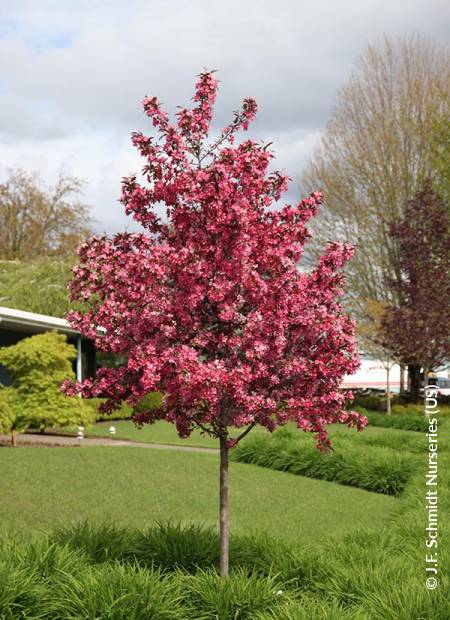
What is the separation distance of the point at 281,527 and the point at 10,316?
49.7 ft

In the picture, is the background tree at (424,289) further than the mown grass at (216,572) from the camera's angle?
Yes

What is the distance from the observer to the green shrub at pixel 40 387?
20.5 meters

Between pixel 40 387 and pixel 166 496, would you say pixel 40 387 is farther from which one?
pixel 166 496

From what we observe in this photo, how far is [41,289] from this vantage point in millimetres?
32594

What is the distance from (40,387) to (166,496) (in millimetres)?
8857

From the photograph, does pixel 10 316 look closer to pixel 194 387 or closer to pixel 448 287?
pixel 448 287

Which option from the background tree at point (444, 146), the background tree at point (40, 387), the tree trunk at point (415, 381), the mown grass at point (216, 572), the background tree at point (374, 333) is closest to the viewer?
the mown grass at point (216, 572)

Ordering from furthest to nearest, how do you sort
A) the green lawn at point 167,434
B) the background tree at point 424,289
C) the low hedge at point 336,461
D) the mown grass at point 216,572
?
the background tree at point 424,289
the green lawn at point 167,434
the low hedge at point 336,461
the mown grass at point 216,572

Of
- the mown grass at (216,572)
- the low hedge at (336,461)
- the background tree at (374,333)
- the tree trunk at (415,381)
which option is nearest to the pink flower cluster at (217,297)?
the mown grass at (216,572)

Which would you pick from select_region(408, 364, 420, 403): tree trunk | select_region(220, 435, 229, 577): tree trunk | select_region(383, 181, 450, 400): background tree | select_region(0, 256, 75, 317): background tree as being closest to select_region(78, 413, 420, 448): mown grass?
select_region(383, 181, 450, 400): background tree

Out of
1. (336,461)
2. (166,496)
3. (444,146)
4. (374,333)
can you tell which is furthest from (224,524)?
(444,146)

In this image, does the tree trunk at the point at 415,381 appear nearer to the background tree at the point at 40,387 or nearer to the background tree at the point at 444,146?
the background tree at the point at 444,146

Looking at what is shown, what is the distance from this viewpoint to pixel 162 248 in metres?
6.64

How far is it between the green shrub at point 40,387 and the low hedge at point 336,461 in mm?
5258
